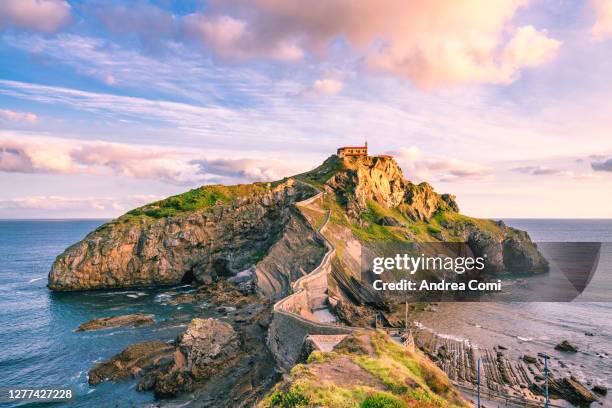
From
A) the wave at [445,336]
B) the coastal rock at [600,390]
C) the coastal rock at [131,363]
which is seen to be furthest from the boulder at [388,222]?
the coastal rock at [131,363]

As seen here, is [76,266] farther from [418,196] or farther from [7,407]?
[418,196]

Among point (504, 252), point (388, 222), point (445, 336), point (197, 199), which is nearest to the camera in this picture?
point (445, 336)

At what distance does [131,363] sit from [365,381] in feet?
106

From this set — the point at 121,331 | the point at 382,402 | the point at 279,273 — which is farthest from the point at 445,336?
the point at 121,331

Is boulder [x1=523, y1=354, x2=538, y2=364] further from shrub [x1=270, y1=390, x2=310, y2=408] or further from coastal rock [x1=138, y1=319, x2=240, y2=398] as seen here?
shrub [x1=270, y1=390, x2=310, y2=408]

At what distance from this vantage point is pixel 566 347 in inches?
2052

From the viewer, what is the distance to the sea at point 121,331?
139 feet

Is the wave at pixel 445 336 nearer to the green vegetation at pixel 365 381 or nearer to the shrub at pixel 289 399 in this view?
the green vegetation at pixel 365 381

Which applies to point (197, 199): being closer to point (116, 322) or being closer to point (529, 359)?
point (116, 322)

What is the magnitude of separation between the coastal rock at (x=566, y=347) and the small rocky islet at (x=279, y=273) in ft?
25.3

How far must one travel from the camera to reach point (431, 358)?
155 feet

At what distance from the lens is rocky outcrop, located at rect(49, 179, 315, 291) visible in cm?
8206

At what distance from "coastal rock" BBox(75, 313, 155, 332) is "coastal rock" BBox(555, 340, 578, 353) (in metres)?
59.6

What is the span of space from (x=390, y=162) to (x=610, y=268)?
73930mm
